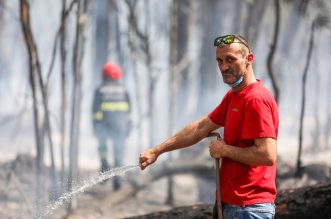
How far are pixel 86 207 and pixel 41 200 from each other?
829 mm

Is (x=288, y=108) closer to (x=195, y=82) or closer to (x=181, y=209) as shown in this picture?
(x=195, y=82)

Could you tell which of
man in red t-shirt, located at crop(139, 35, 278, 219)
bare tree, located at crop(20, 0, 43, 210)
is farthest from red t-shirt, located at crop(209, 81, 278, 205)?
bare tree, located at crop(20, 0, 43, 210)

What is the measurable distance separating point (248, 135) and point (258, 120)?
8 cm

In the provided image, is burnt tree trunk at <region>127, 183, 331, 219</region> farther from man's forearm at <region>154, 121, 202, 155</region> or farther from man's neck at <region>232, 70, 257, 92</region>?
man's neck at <region>232, 70, 257, 92</region>

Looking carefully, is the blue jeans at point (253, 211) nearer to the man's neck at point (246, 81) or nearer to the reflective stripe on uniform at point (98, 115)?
the man's neck at point (246, 81)

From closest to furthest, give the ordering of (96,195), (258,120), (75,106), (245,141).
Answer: (258,120) → (245,141) → (75,106) → (96,195)

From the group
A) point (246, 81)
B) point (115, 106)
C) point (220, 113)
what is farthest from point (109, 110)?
point (246, 81)

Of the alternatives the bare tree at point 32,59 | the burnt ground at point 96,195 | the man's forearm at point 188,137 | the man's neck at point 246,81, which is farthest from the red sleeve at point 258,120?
the bare tree at point 32,59

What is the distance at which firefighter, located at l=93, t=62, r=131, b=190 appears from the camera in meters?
7.67

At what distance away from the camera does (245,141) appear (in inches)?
103

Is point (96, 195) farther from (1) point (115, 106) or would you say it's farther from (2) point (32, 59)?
(2) point (32, 59)

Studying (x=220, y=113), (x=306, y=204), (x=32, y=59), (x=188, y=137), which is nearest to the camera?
(x=220, y=113)

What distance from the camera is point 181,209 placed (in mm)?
3982

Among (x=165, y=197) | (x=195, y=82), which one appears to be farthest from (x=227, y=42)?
(x=195, y=82)
